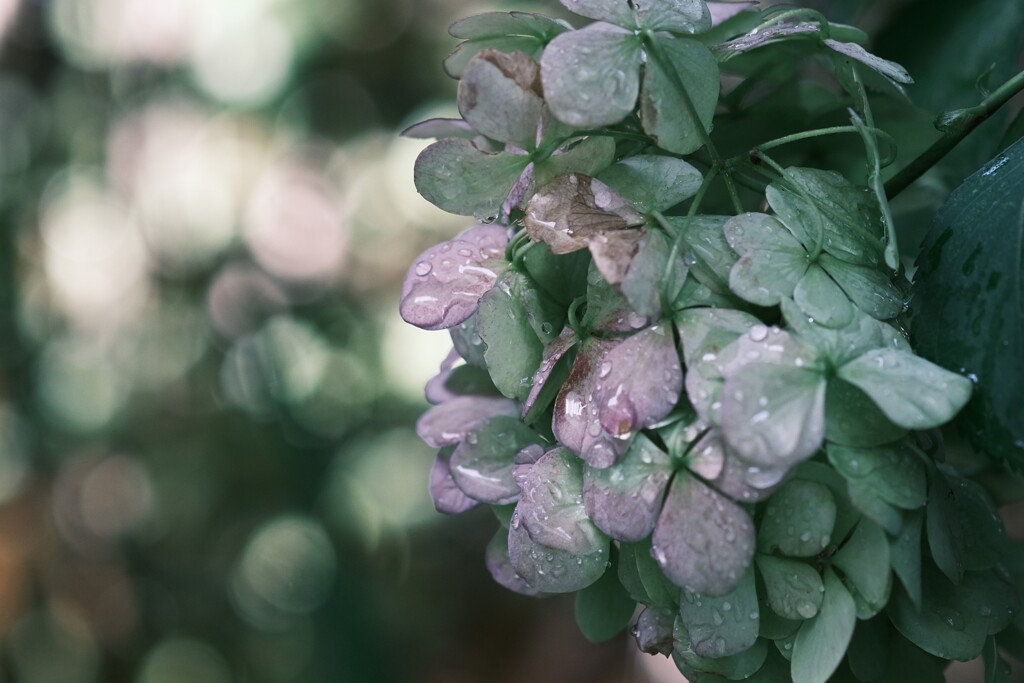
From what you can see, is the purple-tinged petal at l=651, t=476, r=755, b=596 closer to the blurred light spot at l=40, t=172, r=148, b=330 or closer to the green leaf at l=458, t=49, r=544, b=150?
the green leaf at l=458, t=49, r=544, b=150

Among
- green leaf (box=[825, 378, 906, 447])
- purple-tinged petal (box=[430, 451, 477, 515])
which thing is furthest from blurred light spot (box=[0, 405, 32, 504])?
green leaf (box=[825, 378, 906, 447])

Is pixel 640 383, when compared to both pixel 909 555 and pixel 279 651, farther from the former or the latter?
pixel 279 651

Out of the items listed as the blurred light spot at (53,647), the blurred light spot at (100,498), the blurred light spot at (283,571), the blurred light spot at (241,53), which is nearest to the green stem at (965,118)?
the blurred light spot at (283,571)

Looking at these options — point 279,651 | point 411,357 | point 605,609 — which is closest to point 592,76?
point 605,609

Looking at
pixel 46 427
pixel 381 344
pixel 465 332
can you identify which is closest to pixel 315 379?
pixel 381 344

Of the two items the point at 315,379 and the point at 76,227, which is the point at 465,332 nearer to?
the point at 315,379

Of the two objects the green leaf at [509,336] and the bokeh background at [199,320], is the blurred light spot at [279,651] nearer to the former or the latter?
the bokeh background at [199,320]

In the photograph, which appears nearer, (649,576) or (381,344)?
(649,576)
